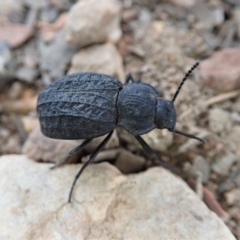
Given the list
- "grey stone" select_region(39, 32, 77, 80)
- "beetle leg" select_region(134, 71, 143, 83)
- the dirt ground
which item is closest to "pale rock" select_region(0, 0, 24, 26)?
the dirt ground

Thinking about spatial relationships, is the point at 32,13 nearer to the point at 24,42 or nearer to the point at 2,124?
the point at 24,42

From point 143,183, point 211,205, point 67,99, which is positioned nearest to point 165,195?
point 143,183

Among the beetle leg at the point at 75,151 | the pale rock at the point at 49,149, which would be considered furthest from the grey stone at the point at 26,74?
the beetle leg at the point at 75,151

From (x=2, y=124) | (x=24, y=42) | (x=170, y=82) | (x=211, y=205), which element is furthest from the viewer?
(x=24, y=42)

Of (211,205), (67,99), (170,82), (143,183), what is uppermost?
(67,99)

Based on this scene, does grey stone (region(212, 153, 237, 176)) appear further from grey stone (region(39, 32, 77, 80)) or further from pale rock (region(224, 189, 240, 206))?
grey stone (region(39, 32, 77, 80))

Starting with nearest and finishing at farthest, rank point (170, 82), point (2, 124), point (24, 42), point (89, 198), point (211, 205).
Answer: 1. point (89, 198)
2. point (211, 205)
3. point (170, 82)
4. point (2, 124)
5. point (24, 42)

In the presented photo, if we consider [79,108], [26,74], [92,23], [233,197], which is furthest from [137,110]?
[26,74]
